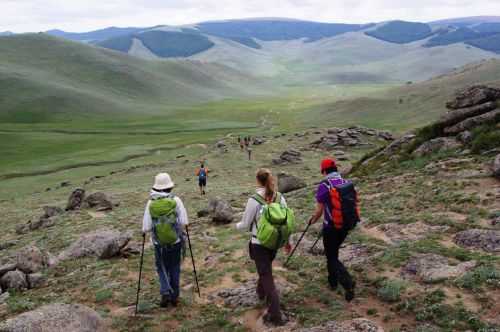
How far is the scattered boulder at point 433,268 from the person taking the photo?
1202cm

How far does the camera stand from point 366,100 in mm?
135625

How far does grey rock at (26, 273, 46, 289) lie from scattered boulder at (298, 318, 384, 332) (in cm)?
1044

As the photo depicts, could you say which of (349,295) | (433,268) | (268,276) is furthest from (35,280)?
(433,268)

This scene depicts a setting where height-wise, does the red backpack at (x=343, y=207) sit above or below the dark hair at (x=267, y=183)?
below

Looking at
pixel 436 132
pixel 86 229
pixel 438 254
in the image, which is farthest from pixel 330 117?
pixel 438 254

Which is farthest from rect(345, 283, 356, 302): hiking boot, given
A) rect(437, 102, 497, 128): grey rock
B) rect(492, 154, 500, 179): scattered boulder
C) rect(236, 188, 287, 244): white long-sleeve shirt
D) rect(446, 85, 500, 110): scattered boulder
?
rect(446, 85, 500, 110): scattered boulder

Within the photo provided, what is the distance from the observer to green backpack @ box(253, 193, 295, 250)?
10.4 m

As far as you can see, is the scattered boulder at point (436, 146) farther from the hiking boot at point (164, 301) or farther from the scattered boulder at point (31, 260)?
the scattered boulder at point (31, 260)

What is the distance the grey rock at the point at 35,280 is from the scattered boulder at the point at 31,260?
0.83m

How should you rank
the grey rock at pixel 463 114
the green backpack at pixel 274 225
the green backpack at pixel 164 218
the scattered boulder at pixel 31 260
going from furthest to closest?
the grey rock at pixel 463 114 → the scattered boulder at pixel 31 260 → the green backpack at pixel 164 218 → the green backpack at pixel 274 225

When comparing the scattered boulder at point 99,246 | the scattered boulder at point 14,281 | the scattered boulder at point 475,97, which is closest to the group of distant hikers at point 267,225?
the scattered boulder at point 14,281

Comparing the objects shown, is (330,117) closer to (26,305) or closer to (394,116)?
(394,116)

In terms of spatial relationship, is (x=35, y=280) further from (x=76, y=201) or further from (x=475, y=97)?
(x=475, y=97)

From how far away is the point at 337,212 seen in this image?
11266 millimetres
